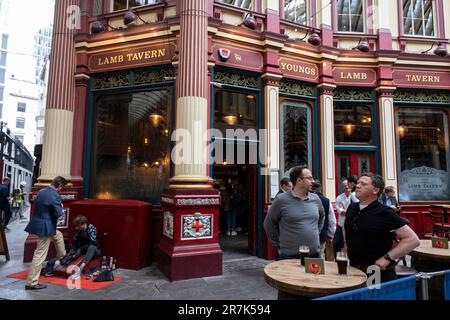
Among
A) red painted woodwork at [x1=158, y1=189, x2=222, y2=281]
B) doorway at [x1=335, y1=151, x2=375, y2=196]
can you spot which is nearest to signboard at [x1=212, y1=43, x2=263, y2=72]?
red painted woodwork at [x1=158, y1=189, x2=222, y2=281]

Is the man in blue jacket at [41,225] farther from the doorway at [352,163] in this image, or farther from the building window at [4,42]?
the building window at [4,42]

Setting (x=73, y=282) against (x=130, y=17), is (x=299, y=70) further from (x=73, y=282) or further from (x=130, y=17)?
(x=73, y=282)

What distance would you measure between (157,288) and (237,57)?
17.6ft

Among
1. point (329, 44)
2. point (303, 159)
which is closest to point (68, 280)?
point (303, 159)

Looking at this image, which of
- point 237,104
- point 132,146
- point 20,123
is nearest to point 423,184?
point 237,104

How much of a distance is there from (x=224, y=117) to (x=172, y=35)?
86.5 inches

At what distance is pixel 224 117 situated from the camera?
770 cm

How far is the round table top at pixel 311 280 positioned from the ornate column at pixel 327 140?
5651mm

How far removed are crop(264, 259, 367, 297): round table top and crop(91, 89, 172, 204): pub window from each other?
184 inches

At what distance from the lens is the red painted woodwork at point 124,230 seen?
6.40 meters

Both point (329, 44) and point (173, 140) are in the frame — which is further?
point (329, 44)

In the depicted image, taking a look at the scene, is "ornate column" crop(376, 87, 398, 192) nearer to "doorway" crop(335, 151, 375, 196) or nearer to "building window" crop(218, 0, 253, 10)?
"doorway" crop(335, 151, 375, 196)
